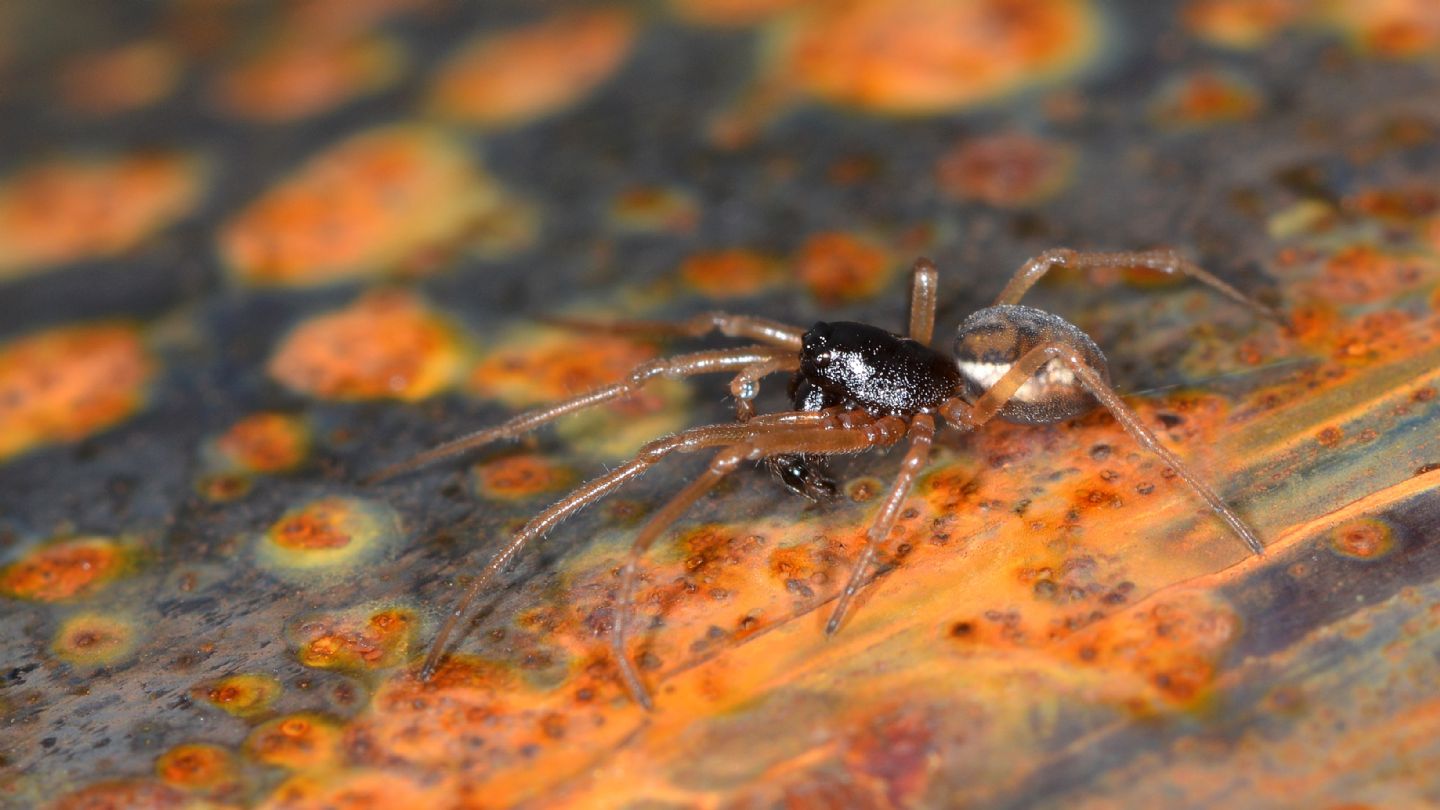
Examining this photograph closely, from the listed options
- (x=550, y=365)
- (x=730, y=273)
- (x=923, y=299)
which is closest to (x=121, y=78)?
(x=550, y=365)

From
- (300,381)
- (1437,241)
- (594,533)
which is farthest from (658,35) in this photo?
(1437,241)

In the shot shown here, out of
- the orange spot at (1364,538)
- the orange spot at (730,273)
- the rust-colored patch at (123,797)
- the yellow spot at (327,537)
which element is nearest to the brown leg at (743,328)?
the orange spot at (730,273)

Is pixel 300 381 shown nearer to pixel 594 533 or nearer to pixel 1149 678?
pixel 594 533

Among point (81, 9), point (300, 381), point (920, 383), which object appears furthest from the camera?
point (81, 9)

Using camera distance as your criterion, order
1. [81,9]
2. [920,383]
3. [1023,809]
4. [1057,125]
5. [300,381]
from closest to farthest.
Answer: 1. [1023,809]
2. [920,383]
3. [300,381]
4. [1057,125]
5. [81,9]

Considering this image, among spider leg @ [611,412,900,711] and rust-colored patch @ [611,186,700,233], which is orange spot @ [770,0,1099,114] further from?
spider leg @ [611,412,900,711]

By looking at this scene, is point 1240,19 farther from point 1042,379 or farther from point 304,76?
point 304,76

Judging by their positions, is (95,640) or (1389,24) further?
(1389,24)
